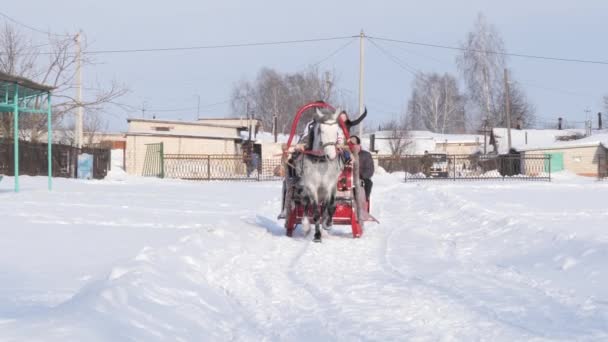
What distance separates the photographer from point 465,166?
A: 49.2 metres

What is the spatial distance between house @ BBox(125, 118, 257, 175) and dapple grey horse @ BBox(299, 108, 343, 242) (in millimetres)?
45297

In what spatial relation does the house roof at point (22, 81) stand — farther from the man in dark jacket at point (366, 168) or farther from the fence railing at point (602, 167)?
the fence railing at point (602, 167)

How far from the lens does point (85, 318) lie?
15.7ft

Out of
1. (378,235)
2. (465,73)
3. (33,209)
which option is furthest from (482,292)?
(465,73)

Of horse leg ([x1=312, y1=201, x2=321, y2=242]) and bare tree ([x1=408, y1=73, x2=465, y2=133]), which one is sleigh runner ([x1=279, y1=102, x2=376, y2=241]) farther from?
bare tree ([x1=408, y1=73, x2=465, y2=133])

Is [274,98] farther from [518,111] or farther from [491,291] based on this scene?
[491,291]

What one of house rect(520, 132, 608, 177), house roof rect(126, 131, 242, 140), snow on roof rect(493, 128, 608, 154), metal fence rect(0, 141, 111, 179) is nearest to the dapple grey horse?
metal fence rect(0, 141, 111, 179)

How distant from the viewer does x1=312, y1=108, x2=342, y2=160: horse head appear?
10.6 metres

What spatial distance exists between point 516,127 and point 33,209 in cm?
8020

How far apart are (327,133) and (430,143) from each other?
81.5 m

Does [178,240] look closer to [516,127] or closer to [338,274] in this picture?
[338,274]

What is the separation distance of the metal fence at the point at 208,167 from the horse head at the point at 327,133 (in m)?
33.4

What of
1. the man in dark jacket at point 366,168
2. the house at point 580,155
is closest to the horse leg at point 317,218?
the man in dark jacket at point 366,168

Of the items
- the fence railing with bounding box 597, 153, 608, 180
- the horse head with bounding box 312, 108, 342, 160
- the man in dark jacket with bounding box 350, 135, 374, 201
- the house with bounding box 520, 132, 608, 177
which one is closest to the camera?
the horse head with bounding box 312, 108, 342, 160
